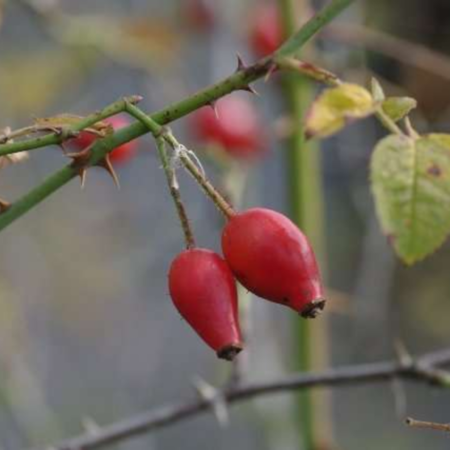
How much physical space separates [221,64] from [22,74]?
72cm

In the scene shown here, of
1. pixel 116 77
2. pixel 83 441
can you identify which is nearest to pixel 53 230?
pixel 116 77

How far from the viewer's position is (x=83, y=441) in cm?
142

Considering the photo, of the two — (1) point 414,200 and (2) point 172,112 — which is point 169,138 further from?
(1) point 414,200

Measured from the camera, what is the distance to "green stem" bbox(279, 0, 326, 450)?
2115 millimetres

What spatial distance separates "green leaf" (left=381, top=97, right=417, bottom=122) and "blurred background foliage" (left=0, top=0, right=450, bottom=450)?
1139 millimetres

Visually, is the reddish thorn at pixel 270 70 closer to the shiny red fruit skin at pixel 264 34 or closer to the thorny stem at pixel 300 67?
the thorny stem at pixel 300 67

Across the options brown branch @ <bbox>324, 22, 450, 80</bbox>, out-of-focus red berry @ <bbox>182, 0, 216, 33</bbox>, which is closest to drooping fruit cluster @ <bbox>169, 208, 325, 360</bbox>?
brown branch @ <bbox>324, 22, 450, 80</bbox>

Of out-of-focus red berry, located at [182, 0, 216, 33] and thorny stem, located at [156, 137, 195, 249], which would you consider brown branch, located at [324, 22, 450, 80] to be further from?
thorny stem, located at [156, 137, 195, 249]

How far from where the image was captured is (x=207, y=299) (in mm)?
952

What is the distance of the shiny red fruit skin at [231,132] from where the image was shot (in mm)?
2691

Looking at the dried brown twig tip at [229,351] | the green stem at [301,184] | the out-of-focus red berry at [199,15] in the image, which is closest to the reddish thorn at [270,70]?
the dried brown twig tip at [229,351]

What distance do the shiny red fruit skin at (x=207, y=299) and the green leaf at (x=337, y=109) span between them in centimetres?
16

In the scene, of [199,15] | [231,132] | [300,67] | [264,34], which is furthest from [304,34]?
[199,15]

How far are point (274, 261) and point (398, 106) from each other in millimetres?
198
